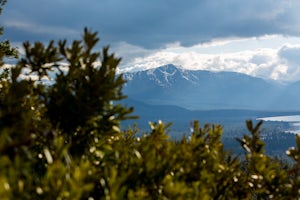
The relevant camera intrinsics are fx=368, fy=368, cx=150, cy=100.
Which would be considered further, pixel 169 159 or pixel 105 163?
pixel 105 163

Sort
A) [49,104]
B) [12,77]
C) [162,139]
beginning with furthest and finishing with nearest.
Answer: [162,139] < [49,104] < [12,77]

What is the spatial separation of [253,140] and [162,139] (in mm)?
1804

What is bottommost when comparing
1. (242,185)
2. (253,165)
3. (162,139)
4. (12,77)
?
(242,185)

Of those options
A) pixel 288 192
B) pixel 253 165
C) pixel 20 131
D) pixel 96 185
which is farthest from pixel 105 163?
pixel 288 192

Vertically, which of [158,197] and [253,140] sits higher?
[253,140]

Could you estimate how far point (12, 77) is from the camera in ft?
17.7

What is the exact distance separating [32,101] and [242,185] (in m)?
4.18

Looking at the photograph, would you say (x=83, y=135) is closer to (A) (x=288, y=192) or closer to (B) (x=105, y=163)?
(B) (x=105, y=163)

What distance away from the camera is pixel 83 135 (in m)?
5.89

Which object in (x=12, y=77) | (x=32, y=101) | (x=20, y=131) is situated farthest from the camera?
(x=32, y=101)

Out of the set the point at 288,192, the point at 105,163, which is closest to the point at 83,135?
the point at 105,163

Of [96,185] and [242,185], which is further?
[242,185]

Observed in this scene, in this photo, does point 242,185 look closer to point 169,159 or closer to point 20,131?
point 169,159

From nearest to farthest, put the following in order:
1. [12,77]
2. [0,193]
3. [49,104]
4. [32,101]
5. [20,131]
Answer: [0,193] < [20,131] < [12,77] < [49,104] < [32,101]
